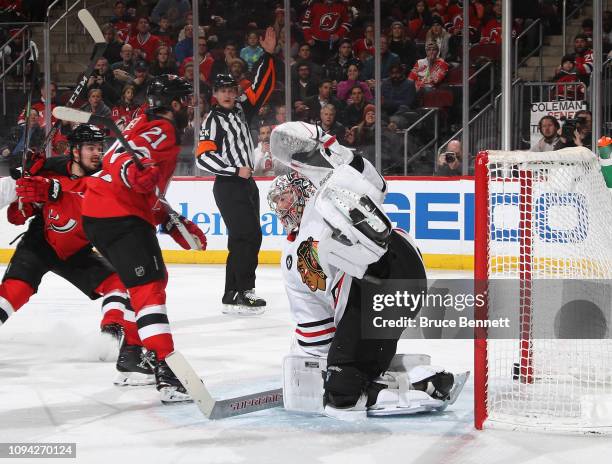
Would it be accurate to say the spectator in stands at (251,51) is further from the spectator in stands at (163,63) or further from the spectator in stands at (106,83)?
the spectator in stands at (106,83)

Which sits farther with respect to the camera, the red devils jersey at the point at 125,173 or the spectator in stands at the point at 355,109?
the spectator in stands at the point at 355,109

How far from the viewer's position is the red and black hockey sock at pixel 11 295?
4070 mm

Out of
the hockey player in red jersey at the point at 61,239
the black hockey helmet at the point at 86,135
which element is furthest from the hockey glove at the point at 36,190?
the black hockey helmet at the point at 86,135

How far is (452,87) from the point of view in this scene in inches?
309

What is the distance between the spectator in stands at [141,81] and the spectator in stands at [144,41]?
0.07 metres

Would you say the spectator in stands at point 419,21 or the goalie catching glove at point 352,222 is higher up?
the spectator in stands at point 419,21

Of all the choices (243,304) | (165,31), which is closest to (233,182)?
(243,304)

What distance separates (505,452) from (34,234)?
7.48 ft

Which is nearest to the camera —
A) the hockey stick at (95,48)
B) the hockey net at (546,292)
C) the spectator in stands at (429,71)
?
the hockey net at (546,292)

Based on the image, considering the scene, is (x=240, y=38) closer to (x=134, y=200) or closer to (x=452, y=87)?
(x=452, y=87)

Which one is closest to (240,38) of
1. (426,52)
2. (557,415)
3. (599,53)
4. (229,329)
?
(426,52)

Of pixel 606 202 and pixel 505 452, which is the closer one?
pixel 505 452

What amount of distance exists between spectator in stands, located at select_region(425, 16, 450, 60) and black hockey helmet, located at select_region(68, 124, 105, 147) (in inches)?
171

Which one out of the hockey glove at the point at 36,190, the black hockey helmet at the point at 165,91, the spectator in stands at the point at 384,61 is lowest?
the hockey glove at the point at 36,190
